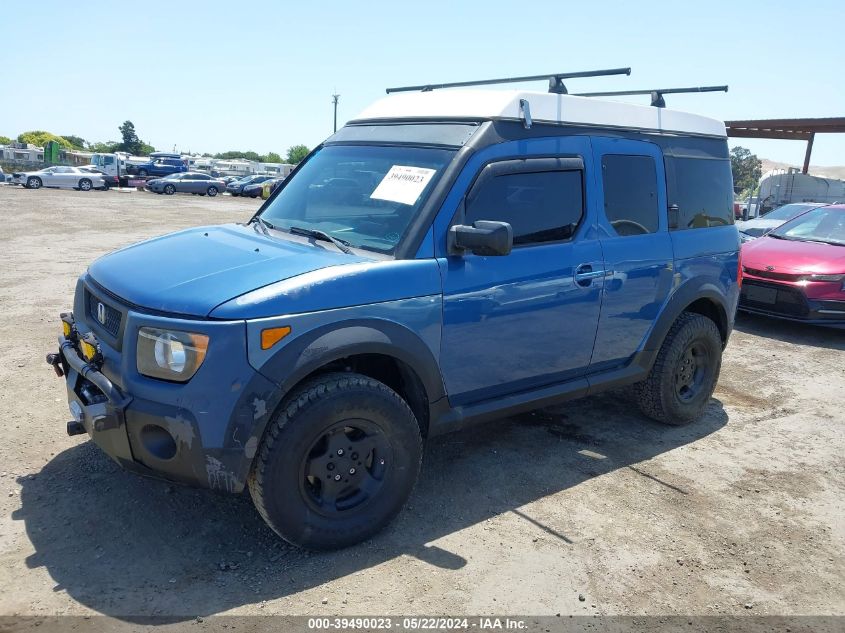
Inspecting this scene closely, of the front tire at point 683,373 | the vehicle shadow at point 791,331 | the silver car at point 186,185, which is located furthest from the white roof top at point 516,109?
the silver car at point 186,185

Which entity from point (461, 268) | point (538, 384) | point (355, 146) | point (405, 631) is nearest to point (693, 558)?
point (538, 384)

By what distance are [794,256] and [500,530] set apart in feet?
21.8

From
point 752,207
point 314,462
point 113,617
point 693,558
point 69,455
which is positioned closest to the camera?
point 113,617

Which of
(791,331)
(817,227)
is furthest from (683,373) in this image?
(817,227)

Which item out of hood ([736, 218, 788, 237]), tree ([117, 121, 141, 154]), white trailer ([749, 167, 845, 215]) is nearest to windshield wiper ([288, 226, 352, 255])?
hood ([736, 218, 788, 237])

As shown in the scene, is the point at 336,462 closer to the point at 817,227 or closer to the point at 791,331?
the point at 791,331

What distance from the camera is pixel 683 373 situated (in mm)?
5242

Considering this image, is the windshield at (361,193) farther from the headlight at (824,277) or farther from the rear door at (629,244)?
the headlight at (824,277)

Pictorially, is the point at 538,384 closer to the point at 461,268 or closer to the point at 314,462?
the point at 461,268

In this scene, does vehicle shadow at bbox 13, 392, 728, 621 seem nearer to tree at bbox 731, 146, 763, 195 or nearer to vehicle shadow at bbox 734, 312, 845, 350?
vehicle shadow at bbox 734, 312, 845, 350

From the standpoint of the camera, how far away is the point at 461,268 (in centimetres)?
359

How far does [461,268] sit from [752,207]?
964 inches

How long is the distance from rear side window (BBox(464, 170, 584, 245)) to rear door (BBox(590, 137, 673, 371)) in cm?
25

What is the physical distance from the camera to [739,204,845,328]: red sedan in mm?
7947
